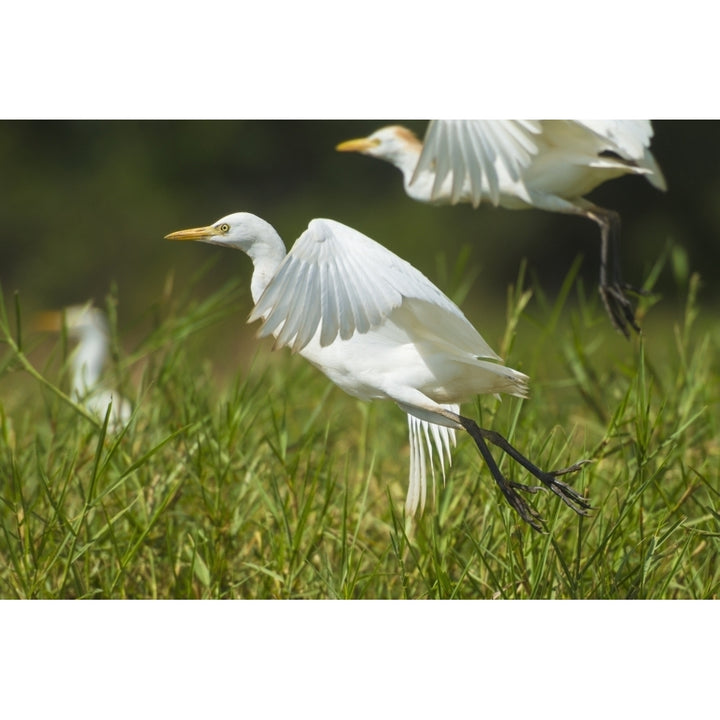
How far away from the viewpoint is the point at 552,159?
1768 mm

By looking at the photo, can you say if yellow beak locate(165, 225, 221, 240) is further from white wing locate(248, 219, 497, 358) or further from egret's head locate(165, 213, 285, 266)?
white wing locate(248, 219, 497, 358)

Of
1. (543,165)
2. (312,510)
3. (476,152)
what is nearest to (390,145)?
(543,165)

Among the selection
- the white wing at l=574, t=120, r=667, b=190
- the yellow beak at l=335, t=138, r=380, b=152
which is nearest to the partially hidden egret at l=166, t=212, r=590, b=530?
the white wing at l=574, t=120, r=667, b=190

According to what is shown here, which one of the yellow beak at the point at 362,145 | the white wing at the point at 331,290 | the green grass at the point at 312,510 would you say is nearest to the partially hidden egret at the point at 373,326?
the white wing at the point at 331,290

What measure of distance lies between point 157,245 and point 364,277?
424 centimetres

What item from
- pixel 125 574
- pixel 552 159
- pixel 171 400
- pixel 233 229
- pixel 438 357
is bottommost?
pixel 125 574

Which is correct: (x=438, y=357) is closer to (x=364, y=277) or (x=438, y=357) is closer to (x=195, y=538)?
(x=364, y=277)

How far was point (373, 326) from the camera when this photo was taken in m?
1.26

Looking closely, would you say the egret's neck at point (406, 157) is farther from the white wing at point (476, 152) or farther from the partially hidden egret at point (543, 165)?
the white wing at point (476, 152)

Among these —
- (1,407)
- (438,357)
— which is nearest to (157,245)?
(1,407)

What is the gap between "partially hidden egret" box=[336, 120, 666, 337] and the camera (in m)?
1.59

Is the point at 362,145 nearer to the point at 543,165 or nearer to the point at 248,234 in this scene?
the point at 543,165

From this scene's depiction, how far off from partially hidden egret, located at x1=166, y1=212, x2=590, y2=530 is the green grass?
149mm

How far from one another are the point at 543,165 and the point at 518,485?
602 millimetres
